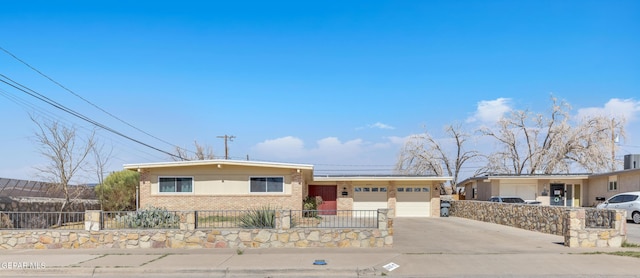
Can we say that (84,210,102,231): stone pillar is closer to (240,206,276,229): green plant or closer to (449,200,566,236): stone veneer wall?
(240,206,276,229): green plant

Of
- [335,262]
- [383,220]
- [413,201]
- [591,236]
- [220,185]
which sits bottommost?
[413,201]

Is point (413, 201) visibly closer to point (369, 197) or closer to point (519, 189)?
point (369, 197)

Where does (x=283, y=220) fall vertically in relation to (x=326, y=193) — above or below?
above

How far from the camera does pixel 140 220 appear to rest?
14625 millimetres

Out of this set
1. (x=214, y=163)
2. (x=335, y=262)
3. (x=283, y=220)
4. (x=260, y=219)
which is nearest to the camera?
(x=335, y=262)

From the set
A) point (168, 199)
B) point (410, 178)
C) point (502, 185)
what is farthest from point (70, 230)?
point (502, 185)

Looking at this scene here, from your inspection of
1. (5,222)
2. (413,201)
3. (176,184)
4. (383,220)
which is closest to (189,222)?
(383,220)

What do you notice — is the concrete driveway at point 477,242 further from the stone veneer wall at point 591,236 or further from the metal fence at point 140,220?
the metal fence at point 140,220

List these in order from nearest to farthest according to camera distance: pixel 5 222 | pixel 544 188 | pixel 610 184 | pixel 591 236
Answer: pixel 591 236 → pixel 5 222 → pixel 610 184 → pixel 544 188

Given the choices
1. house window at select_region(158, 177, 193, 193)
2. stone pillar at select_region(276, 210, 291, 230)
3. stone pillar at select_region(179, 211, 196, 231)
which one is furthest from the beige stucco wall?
stone pillar at select_region(276, 210, 291, 230)

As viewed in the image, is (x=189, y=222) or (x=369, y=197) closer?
(x=189, y=222)

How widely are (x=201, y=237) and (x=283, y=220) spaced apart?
232 centimetres

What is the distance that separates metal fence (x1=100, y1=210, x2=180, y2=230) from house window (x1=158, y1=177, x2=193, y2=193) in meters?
8.57

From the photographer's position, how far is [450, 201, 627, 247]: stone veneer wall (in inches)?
527
